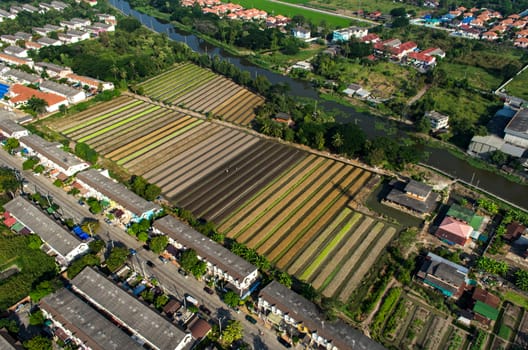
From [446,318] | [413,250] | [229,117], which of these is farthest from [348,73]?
[446,318]

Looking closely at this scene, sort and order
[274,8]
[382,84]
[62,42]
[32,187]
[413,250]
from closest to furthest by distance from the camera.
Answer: [413,250], [32,187], [382,84], [62,42], [274,8]

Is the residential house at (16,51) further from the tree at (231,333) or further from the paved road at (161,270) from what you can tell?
the tree at (231,333)

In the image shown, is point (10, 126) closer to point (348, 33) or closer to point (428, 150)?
point (428, 150)

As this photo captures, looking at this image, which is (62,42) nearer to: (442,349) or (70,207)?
(70,207)

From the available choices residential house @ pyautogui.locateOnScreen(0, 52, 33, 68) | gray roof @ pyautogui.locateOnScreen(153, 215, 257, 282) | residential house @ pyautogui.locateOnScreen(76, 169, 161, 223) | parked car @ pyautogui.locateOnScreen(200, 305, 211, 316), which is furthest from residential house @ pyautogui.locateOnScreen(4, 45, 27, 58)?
parked car @ pyautogui.locateOnScreen(200, 305, 211, 316)

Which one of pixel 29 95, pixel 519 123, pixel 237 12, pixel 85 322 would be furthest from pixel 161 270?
pixel 237 12

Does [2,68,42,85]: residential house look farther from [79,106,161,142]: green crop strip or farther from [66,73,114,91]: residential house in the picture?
[79,106,161,142]: green crop strip

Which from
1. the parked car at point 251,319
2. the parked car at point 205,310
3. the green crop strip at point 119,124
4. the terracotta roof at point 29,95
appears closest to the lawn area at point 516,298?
the parked car at point 251,319
